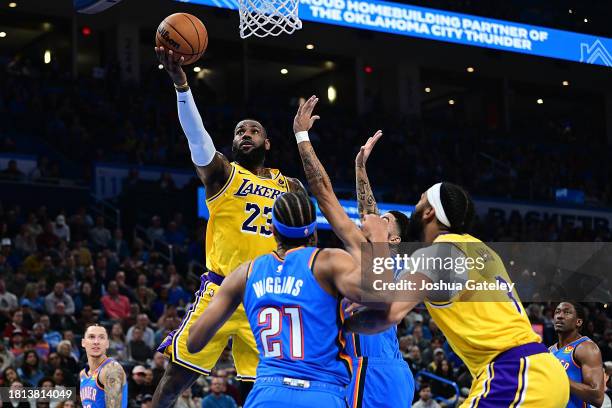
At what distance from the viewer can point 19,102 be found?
21.8 meters

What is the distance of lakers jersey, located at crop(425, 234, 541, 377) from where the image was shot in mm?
5148

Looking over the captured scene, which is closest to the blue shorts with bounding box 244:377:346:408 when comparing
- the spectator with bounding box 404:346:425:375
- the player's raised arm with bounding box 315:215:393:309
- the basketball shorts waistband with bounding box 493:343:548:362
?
the player's raised arm with bounding box 315:215:393:309

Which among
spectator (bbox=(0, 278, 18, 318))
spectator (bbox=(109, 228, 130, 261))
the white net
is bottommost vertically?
spectator (bbox=(0, 278, 18, 318))

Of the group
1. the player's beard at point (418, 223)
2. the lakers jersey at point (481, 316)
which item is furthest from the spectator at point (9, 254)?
the lakers jersey at point (481, 316)

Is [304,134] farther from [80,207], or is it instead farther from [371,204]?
[80,207]

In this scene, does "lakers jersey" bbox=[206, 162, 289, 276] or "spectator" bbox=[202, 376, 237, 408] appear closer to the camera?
"lakers jersey" bbox=[206, 162, 289, 276]

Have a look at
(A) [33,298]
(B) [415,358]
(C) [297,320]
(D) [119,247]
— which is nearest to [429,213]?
(C) [297,320]

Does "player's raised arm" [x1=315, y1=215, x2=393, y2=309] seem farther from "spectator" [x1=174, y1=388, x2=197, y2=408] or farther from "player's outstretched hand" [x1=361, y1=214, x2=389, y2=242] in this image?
"spectator" [x1=174, y1=388, x2=197, y2=408]

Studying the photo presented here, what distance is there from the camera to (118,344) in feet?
44.0

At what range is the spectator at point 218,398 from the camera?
12.5 m

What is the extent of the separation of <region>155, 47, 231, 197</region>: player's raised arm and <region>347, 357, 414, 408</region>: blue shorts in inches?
63.8

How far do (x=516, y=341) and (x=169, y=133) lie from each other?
18556 millimetres

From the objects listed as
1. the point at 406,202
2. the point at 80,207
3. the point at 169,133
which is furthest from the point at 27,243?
the point at 406,202

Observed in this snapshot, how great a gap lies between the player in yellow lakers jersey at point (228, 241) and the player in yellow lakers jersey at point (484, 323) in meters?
2.06
